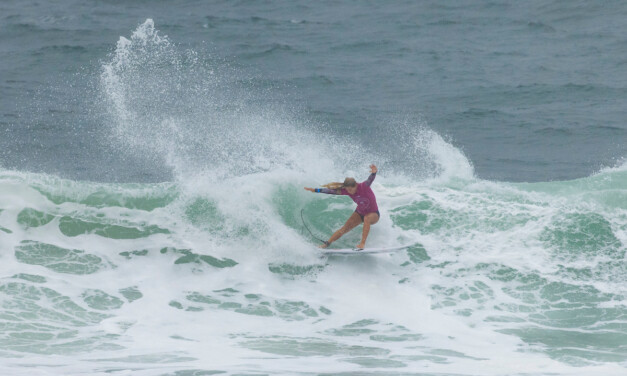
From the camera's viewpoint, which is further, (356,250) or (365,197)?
(365,197)

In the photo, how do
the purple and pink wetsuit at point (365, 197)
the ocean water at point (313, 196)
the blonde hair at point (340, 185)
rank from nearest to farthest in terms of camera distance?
the ocean water at point (313, 196)
the blonde hair at point (340, 185)
the purple and pink wetsuit at point (365, 197)

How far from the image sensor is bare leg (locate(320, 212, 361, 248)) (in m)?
14.0

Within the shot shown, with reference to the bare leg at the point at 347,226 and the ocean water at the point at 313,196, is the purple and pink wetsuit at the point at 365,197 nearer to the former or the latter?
the bare leg at the point at 347,226

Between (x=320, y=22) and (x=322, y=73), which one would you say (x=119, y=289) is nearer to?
(x=322, y=73)

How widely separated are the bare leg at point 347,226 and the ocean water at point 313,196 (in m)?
0.38

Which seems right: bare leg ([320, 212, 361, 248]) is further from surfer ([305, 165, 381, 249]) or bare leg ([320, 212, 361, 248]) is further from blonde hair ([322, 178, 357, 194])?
blonde hair ([322, 178, 357, 194])

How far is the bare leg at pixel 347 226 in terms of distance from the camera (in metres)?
14.0

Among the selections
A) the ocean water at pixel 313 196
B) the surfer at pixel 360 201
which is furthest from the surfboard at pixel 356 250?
the ocean water at pixel 313 196

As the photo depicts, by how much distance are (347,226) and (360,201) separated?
480 millimetres

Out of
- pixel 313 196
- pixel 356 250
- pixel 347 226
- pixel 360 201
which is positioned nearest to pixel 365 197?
pixel 360 201

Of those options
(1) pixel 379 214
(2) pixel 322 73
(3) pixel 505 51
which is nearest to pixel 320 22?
(2) pixel 322 73

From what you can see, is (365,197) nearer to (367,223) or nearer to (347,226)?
(367,223)

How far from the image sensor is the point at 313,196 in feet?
51.5

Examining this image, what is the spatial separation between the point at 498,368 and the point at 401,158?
7551 millimetres
